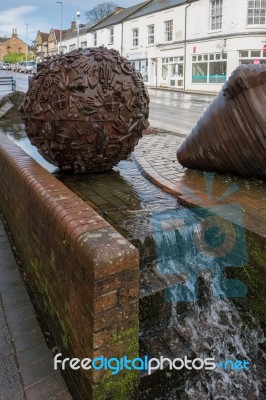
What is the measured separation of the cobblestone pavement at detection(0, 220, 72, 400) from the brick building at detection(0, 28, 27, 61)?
4614 inches

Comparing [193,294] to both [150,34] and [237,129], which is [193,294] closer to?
[237,129]

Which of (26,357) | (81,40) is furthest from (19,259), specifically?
(81,40)

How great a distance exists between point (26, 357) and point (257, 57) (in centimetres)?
2780

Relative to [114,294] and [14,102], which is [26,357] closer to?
[114,294]

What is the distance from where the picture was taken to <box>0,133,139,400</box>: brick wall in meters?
2.14

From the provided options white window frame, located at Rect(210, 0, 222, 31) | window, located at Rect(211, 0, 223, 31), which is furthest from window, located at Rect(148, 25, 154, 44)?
window, located at Rect(211, 0, 223, 31)

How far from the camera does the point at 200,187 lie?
14.7ft

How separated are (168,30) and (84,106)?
32.7m

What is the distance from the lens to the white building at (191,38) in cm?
2600

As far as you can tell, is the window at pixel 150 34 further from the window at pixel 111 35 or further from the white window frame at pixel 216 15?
the white window frame at pixel 216 15

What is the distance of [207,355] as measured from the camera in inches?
117

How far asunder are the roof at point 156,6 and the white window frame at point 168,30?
4.02 ft

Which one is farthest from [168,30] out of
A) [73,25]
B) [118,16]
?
[73,25]

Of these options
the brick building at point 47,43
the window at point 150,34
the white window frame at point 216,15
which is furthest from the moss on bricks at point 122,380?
the brick building at point 47,43
